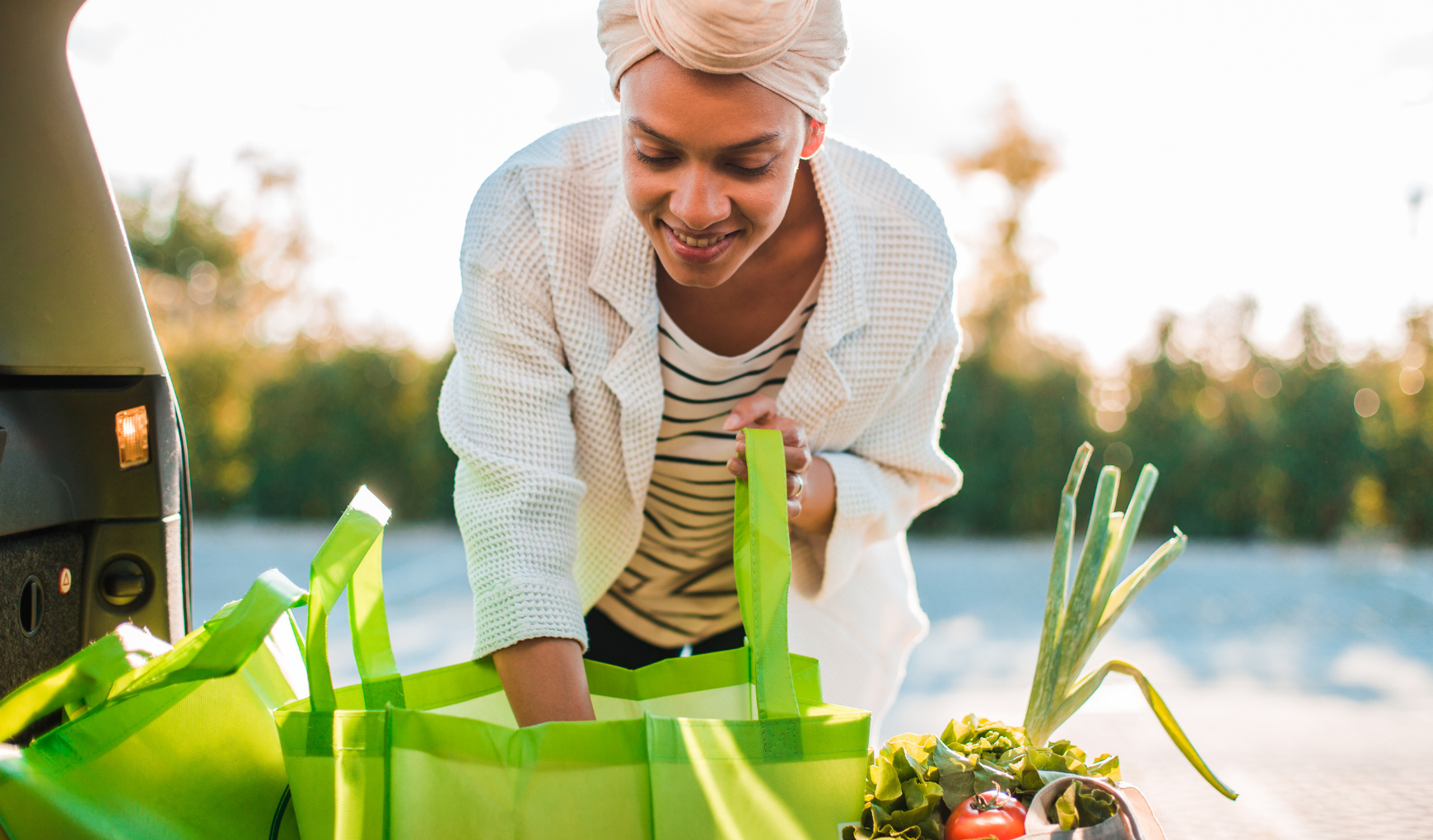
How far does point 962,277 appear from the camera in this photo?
12992mm

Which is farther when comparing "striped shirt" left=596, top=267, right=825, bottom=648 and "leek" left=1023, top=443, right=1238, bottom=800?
"striped shirt" left=596, top=267, right=825, bottom=648

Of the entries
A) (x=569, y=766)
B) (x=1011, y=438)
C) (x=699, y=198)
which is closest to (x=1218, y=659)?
(x=1011, y=438)

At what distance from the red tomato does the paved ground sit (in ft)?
7.97

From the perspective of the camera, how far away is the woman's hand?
4.00 ft

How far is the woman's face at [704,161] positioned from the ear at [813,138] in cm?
3

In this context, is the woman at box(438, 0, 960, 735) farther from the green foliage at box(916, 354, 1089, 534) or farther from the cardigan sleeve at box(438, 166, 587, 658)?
the green foliage at box(916, 354, 1089, 534)

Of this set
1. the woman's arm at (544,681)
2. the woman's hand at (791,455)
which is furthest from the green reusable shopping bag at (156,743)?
the woman's hand at (791,455)

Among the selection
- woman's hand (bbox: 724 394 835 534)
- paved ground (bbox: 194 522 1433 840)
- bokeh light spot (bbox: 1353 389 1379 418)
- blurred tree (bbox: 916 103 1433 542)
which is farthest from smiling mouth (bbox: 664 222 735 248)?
bokeh light spot (bbox: 1353 389 1379 418)

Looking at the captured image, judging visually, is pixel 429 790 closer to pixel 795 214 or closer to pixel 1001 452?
pixel 795 214

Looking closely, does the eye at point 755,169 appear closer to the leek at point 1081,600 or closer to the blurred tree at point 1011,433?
the leek at point 1081,600

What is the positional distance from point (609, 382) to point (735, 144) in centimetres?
41

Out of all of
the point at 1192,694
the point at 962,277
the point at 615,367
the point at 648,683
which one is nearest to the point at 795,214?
the point at 615,367

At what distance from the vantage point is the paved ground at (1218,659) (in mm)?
3473

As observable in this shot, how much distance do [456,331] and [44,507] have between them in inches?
20.8
